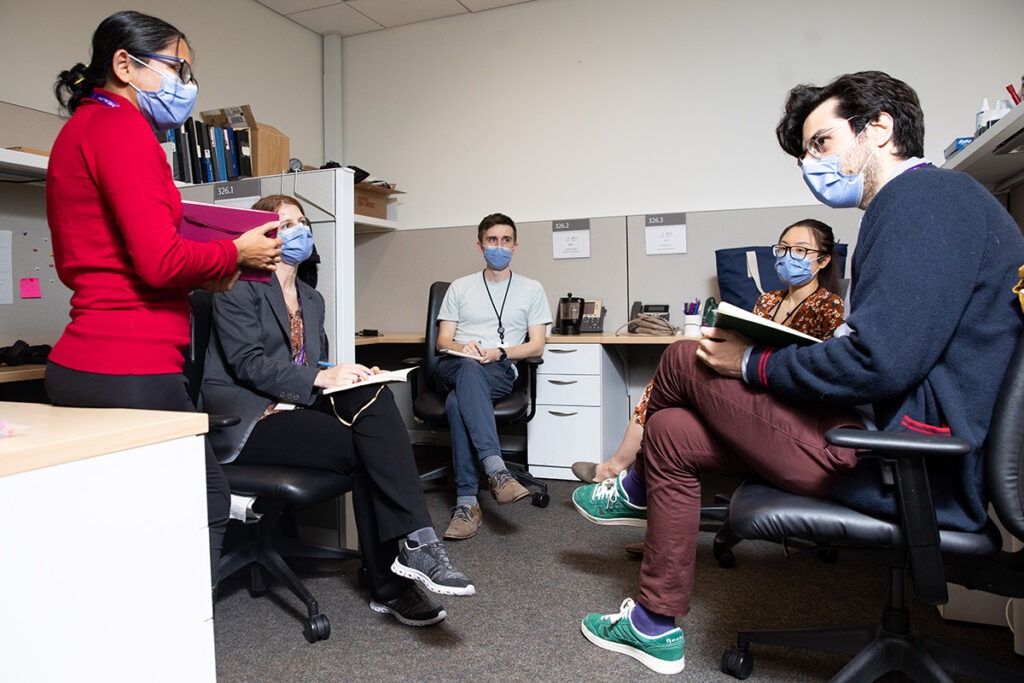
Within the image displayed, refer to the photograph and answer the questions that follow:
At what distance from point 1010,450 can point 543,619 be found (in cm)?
110

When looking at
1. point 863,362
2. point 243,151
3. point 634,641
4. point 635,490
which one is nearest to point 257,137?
point 243,151

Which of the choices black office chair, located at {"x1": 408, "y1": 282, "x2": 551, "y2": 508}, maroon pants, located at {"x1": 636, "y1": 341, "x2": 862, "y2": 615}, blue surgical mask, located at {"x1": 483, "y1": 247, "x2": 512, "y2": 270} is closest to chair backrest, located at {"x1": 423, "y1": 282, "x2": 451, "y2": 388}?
black office chair, located at {"x1": 408, "y1": 282, "x2": 551, "y2": 508}

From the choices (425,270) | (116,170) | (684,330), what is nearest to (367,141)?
(425,270)

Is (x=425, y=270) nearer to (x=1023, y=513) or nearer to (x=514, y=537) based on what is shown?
(x=514, y=537)

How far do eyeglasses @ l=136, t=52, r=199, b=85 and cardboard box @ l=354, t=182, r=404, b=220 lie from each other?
2271 millimetres

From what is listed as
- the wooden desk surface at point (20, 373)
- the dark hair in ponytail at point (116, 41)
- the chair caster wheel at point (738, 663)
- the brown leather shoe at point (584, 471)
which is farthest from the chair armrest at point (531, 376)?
the dark hair in ponytail at point (116, 41)

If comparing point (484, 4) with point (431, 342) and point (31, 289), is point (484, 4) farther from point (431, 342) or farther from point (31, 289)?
point (31, 289)

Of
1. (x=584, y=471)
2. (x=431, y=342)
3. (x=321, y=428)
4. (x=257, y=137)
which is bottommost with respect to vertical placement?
A: (x=584, y=471)

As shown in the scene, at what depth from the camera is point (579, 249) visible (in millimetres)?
3566

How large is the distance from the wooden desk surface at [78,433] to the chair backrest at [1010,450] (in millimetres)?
1097

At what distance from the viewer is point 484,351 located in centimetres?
282

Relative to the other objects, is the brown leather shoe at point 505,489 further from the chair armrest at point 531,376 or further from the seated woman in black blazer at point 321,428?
the seated woman in black blazer at point 321,428

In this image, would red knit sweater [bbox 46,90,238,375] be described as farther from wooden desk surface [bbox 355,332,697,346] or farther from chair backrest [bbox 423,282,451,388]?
wooden desk surface [bbox 355,332,697,346]

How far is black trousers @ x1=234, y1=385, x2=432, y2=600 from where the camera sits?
5.34 feet
